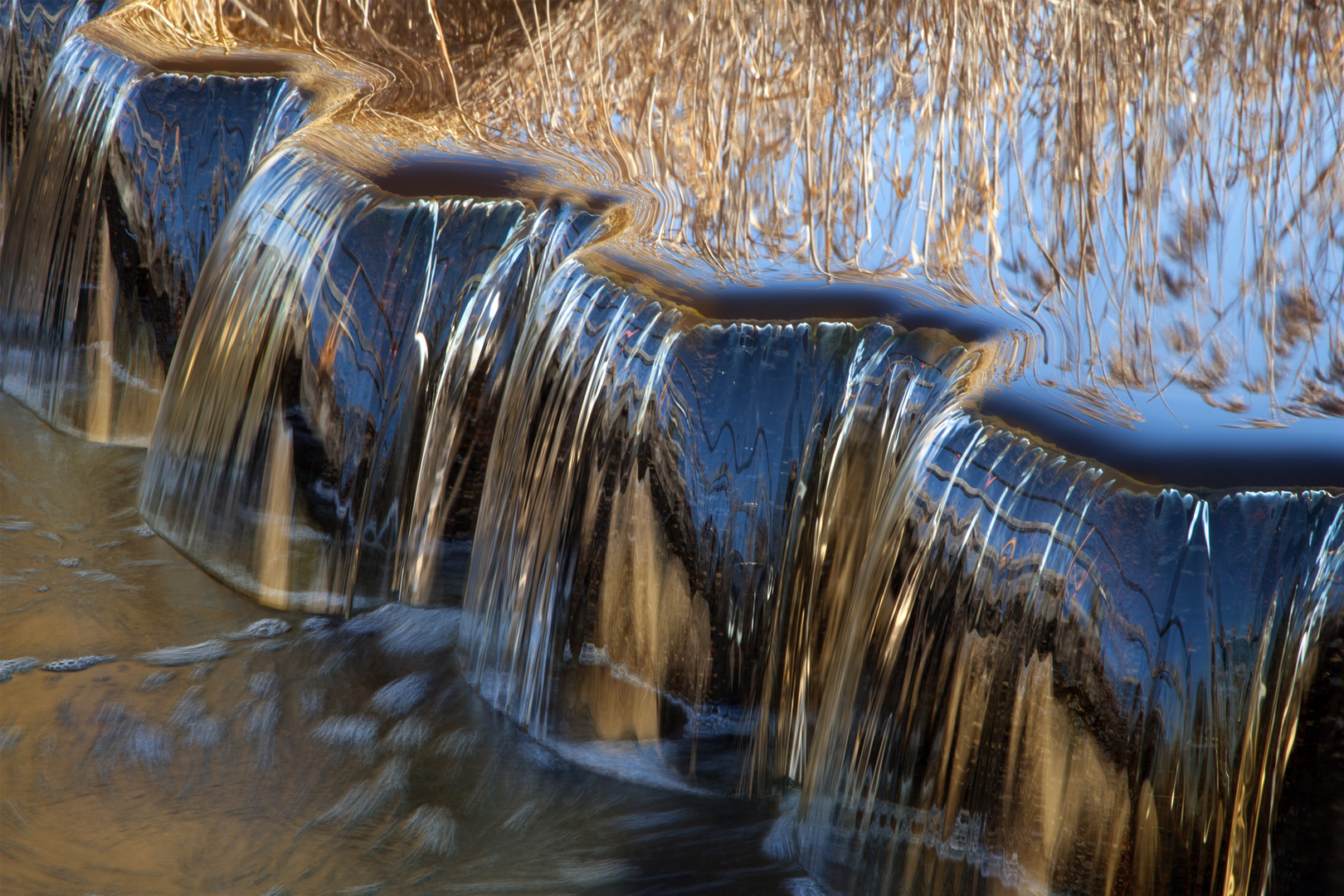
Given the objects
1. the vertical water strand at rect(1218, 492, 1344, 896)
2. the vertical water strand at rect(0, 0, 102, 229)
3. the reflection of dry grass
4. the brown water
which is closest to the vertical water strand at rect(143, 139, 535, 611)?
the brown water

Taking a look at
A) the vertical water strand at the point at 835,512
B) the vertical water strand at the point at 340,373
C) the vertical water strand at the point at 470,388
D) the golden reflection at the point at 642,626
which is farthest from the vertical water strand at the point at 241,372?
the vertical water strand at the point at 835,512

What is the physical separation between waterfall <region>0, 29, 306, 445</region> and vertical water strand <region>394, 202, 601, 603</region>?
1.22 metres

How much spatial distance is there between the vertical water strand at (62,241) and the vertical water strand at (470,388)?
1.50 m

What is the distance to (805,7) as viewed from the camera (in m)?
3.85

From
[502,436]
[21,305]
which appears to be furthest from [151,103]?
[502,436]

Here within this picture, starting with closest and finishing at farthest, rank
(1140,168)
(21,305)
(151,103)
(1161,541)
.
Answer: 1. (1161,541)
2. (1140,168)
3. (151,103)
4. (21,305)

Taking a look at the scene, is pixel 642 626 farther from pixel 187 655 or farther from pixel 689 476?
pixel 187 655

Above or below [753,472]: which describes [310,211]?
above

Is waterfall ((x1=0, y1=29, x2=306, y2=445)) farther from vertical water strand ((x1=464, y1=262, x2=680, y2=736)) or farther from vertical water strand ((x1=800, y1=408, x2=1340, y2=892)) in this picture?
vertical water strand ((x1=800, y1=408, x2=1340, y2=892))

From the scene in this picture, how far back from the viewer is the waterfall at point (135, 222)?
341 cm

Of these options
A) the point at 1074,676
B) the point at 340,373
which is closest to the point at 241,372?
the point at 340,373

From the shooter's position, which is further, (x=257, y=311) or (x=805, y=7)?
(x=805, y=7)

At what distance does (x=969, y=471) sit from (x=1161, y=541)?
0.92ft

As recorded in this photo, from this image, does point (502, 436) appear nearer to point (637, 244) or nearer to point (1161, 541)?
point (637, 244)
